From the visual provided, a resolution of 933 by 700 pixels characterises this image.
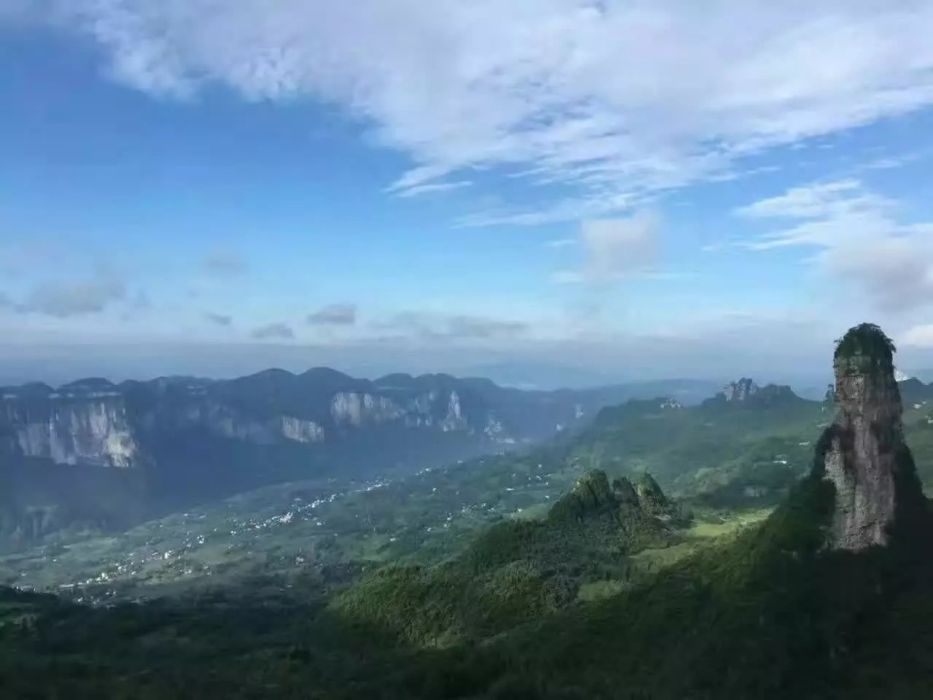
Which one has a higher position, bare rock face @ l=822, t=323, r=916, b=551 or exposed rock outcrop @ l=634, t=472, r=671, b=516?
bare rock face @ l=822, t=323, r=916, b=551

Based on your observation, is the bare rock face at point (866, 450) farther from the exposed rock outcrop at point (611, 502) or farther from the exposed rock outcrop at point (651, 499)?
the exposed rock outcrop at point (651, 499)

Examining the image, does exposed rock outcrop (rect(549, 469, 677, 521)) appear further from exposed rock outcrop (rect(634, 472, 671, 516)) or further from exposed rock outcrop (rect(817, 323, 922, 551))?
exposed rock outcrop (rect(817, 323, 922, 551))

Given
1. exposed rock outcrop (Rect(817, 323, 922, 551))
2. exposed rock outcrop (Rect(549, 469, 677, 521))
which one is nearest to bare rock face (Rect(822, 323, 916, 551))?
exposed rock outcrop (Rect(817, 323, 922, 551))

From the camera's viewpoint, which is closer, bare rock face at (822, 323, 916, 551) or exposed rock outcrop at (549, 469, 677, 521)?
bare rock face at (822, 323, 916, 551)

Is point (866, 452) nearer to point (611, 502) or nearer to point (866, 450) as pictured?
point (866, 450)

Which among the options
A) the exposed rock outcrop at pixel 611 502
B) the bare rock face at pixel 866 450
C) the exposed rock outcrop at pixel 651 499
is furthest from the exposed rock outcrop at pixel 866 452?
the exposed rock outcrop at pixel 651 499

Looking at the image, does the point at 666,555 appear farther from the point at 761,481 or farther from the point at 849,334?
the point at 761,481

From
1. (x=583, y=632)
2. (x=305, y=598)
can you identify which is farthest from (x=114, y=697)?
(x=305, y=598)

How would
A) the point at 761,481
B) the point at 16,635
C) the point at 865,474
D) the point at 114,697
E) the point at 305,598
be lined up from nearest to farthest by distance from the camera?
1. the point at 114,697
2. the point at 865,474
3. the point at 16,635
4. the point at 305,598
5. the point at 761,481
